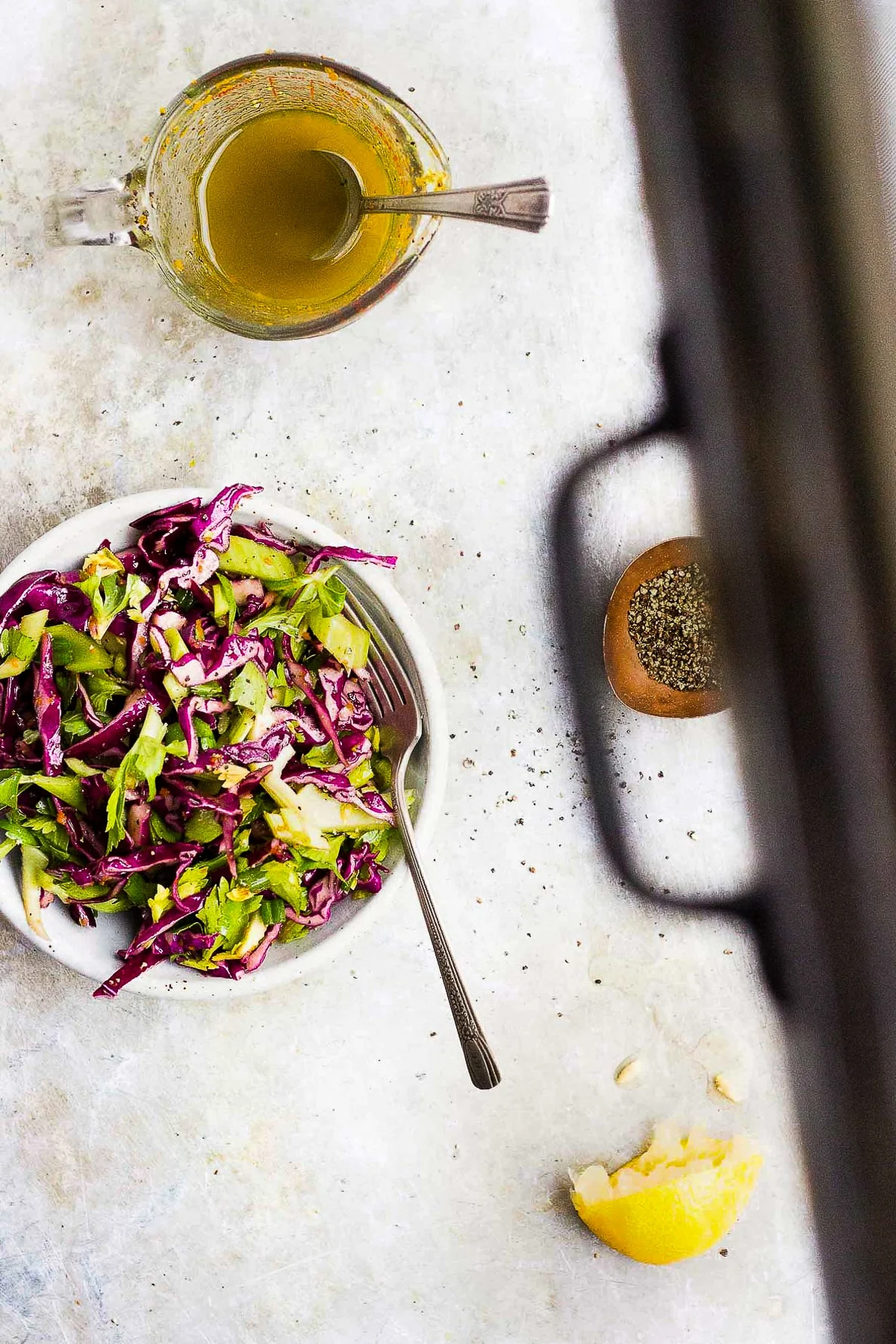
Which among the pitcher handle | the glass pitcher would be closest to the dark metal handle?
the glass pitcher

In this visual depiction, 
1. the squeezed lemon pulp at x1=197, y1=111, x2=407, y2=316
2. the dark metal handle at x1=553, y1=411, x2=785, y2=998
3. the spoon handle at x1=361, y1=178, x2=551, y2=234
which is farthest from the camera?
the dark metal handle at x1=553, y1=411, x2=785, y2=998

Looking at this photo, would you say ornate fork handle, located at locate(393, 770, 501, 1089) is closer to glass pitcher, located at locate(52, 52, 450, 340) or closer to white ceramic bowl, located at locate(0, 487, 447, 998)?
white ceramic bowl, located at locate(0, 487, 447, 998)

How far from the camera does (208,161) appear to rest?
0.97 metres

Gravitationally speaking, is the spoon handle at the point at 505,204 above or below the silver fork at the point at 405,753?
above

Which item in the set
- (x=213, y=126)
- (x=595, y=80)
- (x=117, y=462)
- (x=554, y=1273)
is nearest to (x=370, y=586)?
(x=117, y=462)

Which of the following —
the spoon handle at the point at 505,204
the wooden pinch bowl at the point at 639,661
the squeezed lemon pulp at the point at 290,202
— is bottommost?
the wooden pinch bowl at the point at 639,661

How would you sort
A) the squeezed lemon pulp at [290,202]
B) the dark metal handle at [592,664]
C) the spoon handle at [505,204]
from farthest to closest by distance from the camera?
→ the dark metal handle at [592,664]
the squeezed lemon pulp at [290,202]
the spoon handle at [505,204]

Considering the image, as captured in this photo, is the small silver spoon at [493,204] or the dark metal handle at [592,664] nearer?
the small silver spoon at [493,204]

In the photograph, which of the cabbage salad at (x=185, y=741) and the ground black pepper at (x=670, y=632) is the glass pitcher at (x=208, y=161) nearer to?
the cabbage salad at (x=185, y=741)

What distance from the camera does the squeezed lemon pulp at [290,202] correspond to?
970 mm

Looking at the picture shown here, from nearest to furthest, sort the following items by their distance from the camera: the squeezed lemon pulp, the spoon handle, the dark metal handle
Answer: the spoon handle < the squeezed lemon pulp < the dark metal handle

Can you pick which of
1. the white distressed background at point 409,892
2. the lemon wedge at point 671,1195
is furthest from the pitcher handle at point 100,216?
the lemon wedge at point 671,1195

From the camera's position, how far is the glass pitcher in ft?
3.04

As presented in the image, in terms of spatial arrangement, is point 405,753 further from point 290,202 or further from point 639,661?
point 290,202
